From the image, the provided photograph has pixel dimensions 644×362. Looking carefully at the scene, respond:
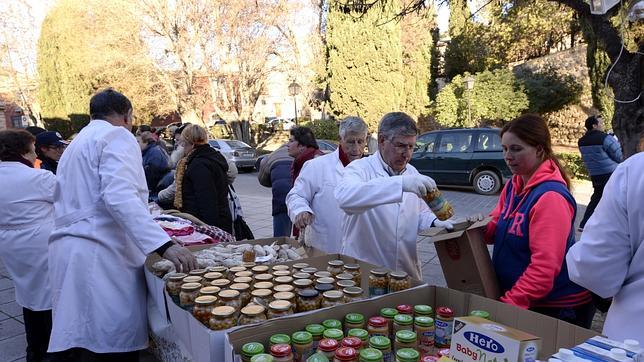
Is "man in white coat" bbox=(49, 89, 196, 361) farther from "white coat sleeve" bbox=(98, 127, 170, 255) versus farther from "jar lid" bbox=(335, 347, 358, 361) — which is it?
"jar lid" bbox=(335, 347, 358, 361)

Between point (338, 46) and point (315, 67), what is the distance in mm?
2177

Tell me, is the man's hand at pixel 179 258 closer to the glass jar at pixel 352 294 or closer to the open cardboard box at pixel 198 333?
the open cardboard box at pixel 198 333

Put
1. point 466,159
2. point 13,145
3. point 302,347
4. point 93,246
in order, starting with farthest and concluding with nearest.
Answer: point 466,159
point 13,145
point 93,246
point 302,347

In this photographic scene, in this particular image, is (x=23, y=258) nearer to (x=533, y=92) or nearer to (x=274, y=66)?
(x=274, y=66)

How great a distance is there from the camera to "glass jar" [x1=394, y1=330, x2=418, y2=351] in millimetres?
1448

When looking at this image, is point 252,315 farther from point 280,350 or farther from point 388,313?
point 388,313

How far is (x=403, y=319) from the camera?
1559 millimetres

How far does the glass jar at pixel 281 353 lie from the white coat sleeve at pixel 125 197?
1.06m

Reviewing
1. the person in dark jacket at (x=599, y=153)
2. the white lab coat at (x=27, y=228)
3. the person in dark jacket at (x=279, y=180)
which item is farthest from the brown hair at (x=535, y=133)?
the person in dark jacket at (x=599, y=153)

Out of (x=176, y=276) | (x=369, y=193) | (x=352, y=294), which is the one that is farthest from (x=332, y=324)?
(x=176, y=276)

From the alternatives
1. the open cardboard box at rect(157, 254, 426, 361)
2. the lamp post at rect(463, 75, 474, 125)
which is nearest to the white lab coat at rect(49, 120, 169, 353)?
the open cardboard box at rect(157, 254, 426, 361)

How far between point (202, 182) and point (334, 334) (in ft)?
8.72

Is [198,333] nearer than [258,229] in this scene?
Yes

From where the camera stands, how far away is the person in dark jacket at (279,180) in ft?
15.8
